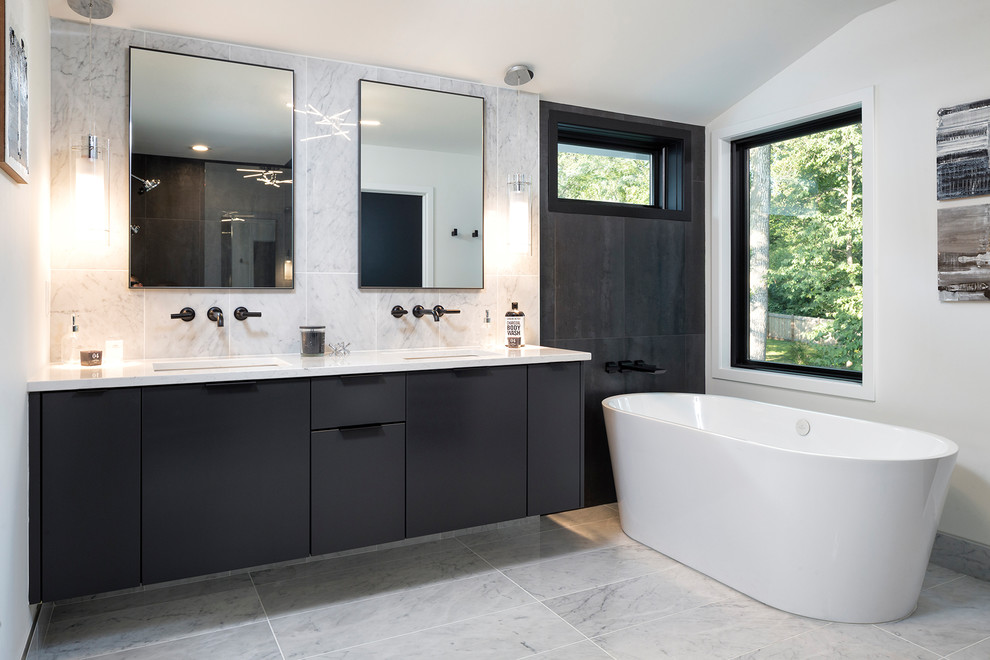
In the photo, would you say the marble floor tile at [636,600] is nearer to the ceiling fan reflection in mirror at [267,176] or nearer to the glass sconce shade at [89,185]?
the ceiling fan reflection in mirror at [267,176]

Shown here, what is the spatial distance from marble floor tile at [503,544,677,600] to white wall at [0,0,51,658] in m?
1.74

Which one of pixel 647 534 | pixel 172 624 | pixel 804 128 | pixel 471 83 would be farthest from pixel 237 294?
pixel 804 128

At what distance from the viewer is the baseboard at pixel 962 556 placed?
269cm

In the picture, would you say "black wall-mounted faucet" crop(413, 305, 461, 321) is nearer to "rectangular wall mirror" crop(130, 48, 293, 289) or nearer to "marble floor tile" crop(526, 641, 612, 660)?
"rectangular wall mirror" crop(130, 48, 293, 289)

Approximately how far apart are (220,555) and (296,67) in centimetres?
207

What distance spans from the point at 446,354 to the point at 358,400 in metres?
0.69

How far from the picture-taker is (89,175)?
7.78 feet

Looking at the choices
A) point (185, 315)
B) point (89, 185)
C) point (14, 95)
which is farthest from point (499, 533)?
point (14, 95)

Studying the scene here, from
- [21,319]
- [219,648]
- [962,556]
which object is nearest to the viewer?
[21,319]

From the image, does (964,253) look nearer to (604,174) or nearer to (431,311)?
(604,174)

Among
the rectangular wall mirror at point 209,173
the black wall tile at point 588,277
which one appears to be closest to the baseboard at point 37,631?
the rectangular wall mirror at point 209,173

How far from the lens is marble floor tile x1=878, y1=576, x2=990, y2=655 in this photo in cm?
219

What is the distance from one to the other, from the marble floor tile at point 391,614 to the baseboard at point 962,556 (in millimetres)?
1862

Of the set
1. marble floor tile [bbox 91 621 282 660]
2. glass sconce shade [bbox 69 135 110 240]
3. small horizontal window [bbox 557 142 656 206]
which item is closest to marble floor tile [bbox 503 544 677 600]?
marble floor tile [bbox 91 621 282 660]
